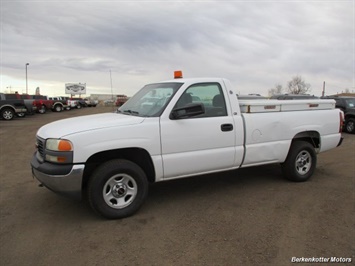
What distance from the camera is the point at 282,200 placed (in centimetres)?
504

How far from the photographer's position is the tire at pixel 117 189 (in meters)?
4.16

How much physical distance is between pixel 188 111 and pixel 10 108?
19652 mm

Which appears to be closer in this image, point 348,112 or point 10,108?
point 348,112

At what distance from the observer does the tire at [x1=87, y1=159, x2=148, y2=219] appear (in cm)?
416

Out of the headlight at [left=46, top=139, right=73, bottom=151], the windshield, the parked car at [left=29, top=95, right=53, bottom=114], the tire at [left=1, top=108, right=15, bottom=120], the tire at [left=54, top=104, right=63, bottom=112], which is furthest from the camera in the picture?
the tire at [left=54, top=104, right=63, bottom=112]

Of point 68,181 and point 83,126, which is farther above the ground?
point 83,126

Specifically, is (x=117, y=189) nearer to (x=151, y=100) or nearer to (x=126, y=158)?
(x=126, y=158)

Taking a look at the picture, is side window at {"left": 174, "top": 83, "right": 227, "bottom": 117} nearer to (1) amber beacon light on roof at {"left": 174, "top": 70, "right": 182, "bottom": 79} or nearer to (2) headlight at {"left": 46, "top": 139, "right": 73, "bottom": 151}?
(1) amber beacon light on roof at {"left": 174, "top": 70, "right": 182, "bottom": 79}

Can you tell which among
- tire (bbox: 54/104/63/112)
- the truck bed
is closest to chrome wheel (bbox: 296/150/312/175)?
the truck bed

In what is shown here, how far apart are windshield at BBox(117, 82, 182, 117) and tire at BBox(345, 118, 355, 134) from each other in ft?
41.5

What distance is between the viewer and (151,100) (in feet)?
16.4

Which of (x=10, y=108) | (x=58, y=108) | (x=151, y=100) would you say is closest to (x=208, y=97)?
(x=151, y=100)

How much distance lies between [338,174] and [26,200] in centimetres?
590

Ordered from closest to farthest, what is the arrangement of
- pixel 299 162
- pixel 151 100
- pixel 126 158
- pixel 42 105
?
1. pixel 126 158
2. pixel 151 100
3. pixel 299 162
4. pixel 42 105
